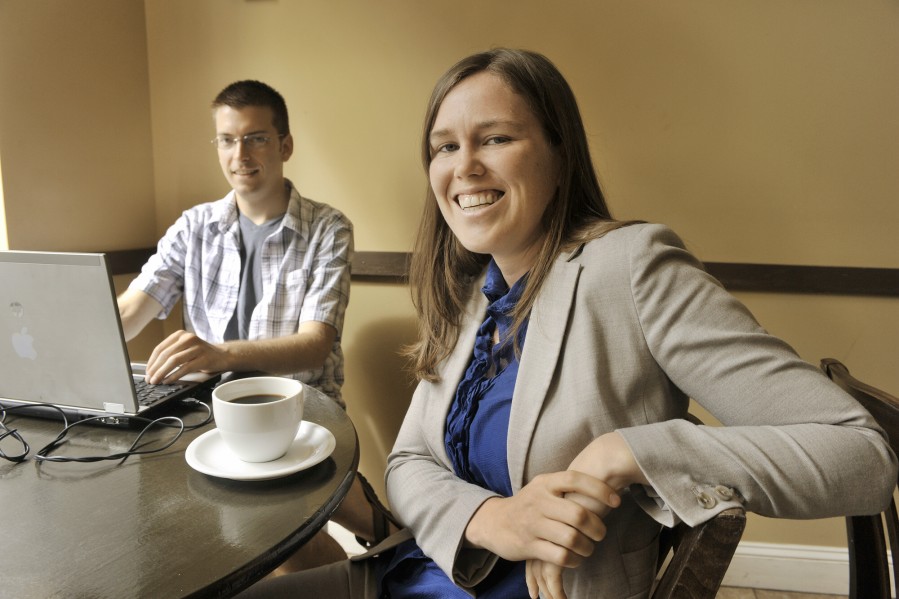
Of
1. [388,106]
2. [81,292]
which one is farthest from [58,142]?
[81,292]

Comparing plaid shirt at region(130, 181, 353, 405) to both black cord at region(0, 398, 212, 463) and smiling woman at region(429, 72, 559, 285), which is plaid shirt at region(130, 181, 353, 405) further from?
smiling woman at region(429, 72, 559, 285)

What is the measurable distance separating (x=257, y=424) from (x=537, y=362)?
0.41 m

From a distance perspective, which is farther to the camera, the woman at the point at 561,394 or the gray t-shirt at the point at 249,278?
the gray t-shirt at the point at 249,278

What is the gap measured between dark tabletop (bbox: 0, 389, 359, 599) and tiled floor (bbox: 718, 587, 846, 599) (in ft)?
5.62

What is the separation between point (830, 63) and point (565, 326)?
147 centimetres

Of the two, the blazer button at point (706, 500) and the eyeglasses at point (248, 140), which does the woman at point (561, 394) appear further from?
the eyeglasses at point (248, 140)

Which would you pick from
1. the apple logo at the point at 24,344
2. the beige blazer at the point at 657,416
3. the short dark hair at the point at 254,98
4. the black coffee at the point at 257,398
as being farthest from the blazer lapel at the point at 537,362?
the short dark hair at the point at 254,98

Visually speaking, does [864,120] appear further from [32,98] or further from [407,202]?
[32,98]

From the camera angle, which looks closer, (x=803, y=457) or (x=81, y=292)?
(x=803, y=457)

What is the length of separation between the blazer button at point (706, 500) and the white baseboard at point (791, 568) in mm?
1585

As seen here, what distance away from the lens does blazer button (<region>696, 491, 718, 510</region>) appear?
2.21ft

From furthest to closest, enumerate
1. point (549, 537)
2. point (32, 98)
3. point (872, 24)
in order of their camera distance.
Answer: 1. point (32, 98)
2. point (872, 24)
3. point (549, 537)

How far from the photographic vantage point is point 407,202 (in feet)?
6.84

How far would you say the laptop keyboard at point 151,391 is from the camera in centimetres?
106
